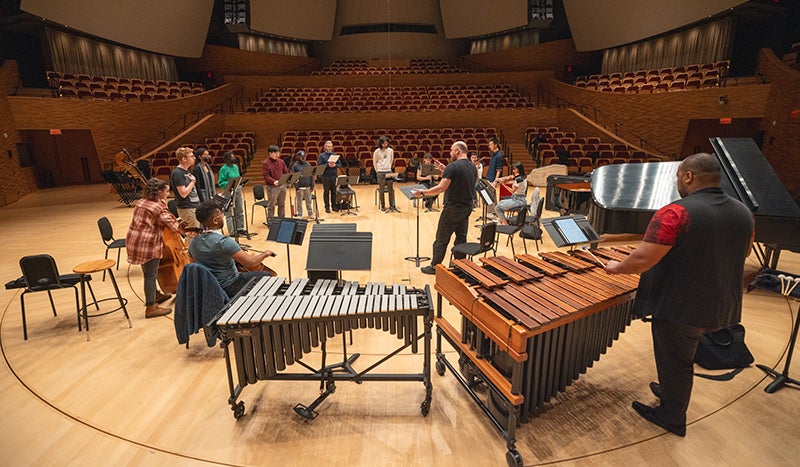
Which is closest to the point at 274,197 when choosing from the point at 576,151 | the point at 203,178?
the point at 203,178

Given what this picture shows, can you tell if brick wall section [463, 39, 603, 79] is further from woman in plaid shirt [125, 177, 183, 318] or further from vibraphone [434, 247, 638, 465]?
woman in plaid shirt [125, 177, 183, 318]

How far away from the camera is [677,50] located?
14297 mm

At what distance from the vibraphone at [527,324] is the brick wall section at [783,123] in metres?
10.7

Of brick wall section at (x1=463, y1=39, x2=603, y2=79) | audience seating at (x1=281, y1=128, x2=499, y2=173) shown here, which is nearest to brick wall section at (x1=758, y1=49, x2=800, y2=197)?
audience seating at (x1=281, y1=128, x2=499, y2=173)

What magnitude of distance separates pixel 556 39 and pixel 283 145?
1370 cm

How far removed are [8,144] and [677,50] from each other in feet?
68.9

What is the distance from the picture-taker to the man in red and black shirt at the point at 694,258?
217 cm

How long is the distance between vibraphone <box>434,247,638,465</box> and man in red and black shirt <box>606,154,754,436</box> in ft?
0.97

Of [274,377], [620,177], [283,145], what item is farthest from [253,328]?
[283,145]

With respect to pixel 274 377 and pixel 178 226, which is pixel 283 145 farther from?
pixel 274 377

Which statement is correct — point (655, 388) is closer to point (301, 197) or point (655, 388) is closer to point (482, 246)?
point (482, 246)

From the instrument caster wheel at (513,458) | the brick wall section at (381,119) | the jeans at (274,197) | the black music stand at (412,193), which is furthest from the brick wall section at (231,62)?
the instrument caster wheel at (513,458)

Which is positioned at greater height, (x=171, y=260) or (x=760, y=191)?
(x=760, y=191)

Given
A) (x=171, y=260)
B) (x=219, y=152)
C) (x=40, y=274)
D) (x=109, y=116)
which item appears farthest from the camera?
(x=219, y=152)
